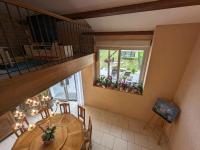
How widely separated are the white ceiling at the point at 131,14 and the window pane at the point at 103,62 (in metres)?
1.03

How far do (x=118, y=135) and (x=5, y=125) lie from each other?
132 inches

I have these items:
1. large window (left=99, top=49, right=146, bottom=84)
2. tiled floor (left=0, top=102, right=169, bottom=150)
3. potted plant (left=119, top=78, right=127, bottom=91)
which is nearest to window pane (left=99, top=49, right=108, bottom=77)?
large window (left=99, top=49, right=146, bottom=84)

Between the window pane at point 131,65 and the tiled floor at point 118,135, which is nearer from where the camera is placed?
the tiled floor at point 118,135

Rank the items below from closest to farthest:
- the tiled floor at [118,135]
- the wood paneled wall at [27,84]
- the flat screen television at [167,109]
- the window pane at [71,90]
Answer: the wood paneled wall at [27,84] → the flat screen television at [167,109] → the tiled floor at [118,135] → the window pane at [71,90]

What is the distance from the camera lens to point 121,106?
3.75 m

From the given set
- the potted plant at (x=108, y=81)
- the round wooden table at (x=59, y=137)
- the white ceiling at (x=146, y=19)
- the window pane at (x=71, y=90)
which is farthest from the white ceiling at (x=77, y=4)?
the window pane at (x=71, y=90)

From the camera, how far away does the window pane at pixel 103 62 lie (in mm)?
3731

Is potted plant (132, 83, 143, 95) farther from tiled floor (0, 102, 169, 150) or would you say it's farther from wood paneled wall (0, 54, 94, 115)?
wood paneled wall (0, 54, 94, 115)

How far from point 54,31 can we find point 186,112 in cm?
360

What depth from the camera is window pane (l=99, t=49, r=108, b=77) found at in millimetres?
3731

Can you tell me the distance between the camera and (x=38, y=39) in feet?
9.10

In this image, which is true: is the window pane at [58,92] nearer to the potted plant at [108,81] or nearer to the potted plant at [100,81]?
the potted plant at [100,81]

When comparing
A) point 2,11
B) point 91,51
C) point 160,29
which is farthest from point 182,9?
point 2,11

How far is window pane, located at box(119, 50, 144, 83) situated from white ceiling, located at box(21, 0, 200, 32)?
761 millimetres
